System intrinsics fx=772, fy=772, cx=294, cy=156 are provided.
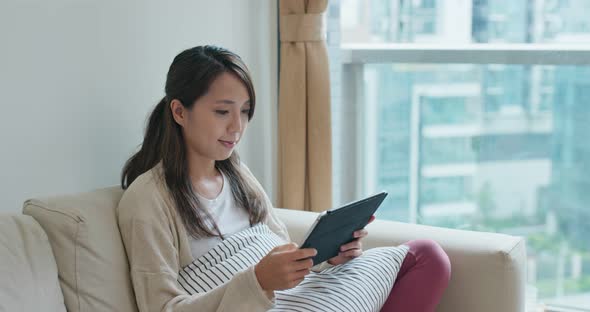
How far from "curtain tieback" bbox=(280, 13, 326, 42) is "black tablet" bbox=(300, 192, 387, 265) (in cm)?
104

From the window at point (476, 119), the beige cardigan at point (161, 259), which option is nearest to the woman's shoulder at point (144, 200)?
the beige cardigan at point (161, 259)

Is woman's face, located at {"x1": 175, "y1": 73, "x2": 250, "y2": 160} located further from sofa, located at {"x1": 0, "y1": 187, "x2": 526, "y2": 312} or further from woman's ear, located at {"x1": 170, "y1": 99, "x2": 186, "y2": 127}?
sofa, located at {"x1": 0, "y1": 187, "x2": 526, "y2": 312}

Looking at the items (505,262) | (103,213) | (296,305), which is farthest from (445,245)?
(103,213)

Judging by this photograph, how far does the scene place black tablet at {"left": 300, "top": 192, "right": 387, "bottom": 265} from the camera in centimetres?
160

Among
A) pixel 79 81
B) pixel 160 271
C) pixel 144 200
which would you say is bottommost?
pixel 160 271

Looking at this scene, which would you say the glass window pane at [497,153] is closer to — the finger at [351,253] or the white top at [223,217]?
the finger at [351,253]

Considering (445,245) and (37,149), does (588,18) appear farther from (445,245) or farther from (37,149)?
(37,149)

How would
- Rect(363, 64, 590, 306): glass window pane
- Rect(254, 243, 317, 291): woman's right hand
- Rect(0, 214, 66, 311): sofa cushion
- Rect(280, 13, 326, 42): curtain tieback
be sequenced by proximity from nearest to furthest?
1. Rect(0, 214, 66, 311): sofa cushion
2. Rect(254, 243, 317, 291): woman's right hand
3. Rect(280, 13, 326, 42): curtain tieback
4. Rect(363, 64, 590, 306): glass window pane

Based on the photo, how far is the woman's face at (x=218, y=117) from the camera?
1835 millimetres

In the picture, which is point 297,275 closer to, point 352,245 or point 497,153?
point 352,245

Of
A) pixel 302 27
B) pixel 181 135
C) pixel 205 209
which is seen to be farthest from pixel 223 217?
pixel 302 27

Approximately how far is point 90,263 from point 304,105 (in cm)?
129

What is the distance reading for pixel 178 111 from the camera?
187 cm

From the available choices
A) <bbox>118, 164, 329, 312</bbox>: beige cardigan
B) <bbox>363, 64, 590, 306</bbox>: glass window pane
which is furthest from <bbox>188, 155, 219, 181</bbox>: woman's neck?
<bbox>363, 64, 590, 306</bbox>: glass window pane
